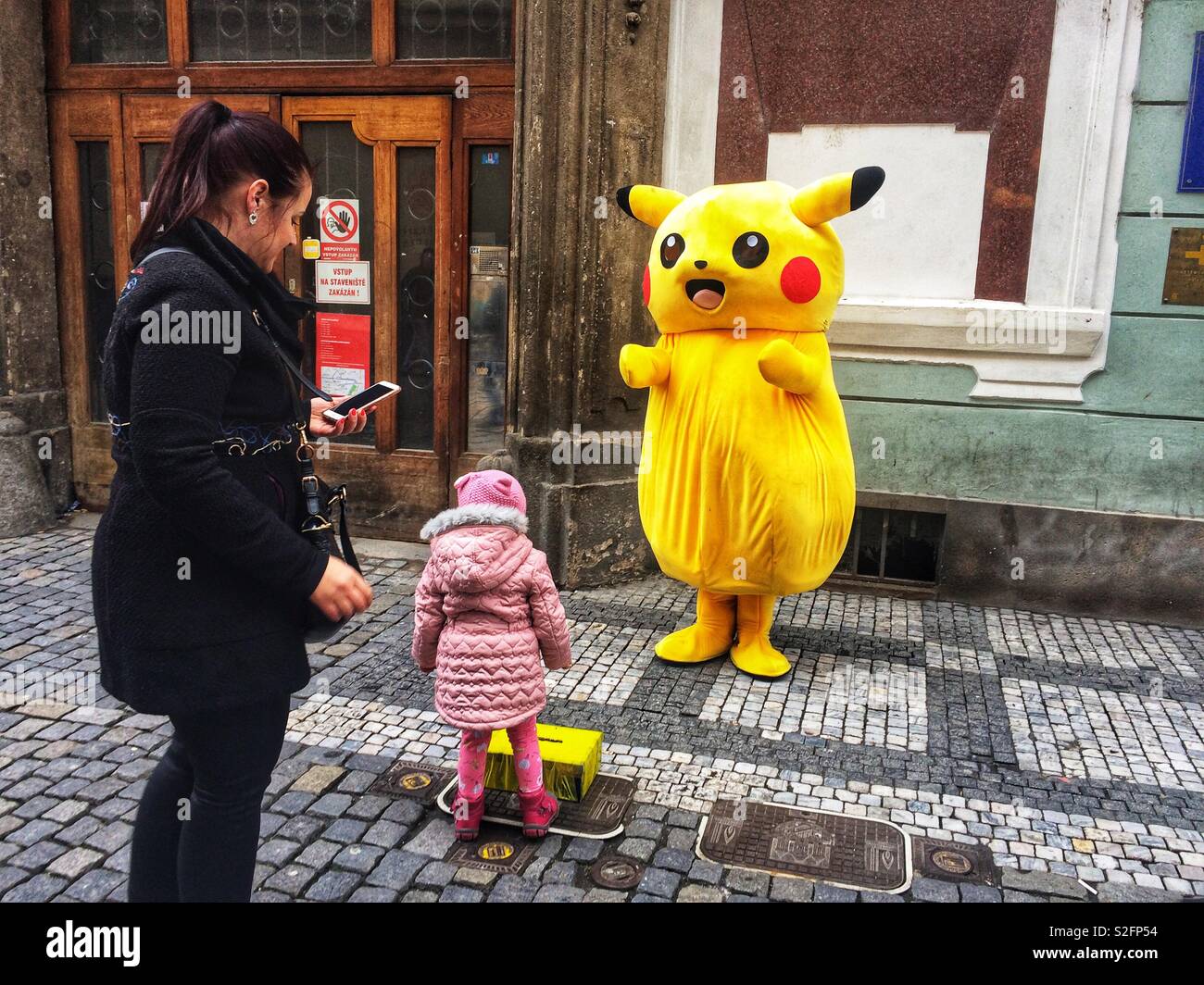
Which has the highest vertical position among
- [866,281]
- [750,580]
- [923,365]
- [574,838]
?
[866,281]

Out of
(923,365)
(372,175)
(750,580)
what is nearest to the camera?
(750,580)

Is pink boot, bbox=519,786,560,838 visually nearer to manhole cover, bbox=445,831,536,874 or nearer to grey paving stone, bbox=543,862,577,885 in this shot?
manhole cover, bbox=445,831,536,874

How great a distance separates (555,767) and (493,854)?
0.39 metres

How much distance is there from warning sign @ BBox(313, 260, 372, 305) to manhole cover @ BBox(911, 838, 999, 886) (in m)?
4.81

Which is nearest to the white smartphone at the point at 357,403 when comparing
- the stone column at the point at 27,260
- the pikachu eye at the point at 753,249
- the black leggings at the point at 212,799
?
the black leggings at the point at 212,799

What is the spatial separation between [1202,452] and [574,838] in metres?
4.21

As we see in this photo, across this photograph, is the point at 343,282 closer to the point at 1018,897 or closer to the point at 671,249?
the point at 671,249

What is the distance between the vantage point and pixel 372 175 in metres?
6.61

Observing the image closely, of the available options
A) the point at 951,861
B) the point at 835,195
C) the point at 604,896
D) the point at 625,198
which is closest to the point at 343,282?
the point at 625,198

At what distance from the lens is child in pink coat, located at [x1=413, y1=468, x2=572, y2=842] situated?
315 centimetres

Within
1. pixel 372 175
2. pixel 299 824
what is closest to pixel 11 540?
pixel 372 175

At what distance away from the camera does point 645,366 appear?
14.9ft
